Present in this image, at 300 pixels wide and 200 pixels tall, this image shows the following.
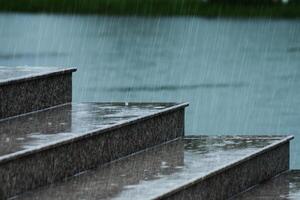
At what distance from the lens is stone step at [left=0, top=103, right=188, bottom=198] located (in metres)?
5.10

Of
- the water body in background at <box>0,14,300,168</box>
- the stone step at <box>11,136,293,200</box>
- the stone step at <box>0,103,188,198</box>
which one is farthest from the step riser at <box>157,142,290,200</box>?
the water body in background at <box>0,14,300,168</box>

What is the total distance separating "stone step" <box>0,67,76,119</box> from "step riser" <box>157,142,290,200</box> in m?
1.12

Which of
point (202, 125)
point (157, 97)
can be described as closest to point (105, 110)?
point (202, 125)

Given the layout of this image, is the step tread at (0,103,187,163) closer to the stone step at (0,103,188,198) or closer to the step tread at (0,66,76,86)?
the stone step at (0,103,188,198)

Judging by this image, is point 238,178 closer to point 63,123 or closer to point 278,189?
point 278,189

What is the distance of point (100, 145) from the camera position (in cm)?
580

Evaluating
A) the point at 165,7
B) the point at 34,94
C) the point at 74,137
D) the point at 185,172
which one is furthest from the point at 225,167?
the point at 165,7

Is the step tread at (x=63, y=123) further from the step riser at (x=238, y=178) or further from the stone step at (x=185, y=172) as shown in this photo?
the step riser at (x=238, y=178)

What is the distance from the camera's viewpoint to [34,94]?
627cm

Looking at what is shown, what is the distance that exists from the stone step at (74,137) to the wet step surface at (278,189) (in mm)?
622

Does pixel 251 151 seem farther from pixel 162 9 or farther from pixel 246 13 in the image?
pixel 162 9

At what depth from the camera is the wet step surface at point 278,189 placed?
237 inches

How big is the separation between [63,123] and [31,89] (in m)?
0.33

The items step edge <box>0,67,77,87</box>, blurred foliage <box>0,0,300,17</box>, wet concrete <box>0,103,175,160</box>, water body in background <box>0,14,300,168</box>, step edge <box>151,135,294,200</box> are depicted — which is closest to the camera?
step edge <box>151,135,294,200</box>
